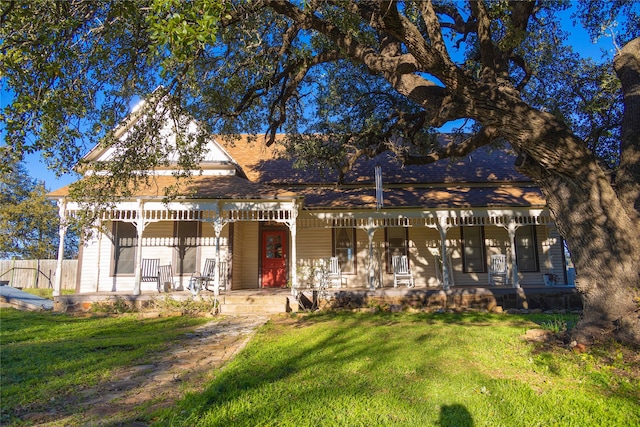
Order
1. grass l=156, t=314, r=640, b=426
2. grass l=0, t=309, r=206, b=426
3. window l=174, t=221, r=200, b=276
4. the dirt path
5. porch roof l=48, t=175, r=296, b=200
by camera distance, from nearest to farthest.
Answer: grass l=156, t=314, r=640, b=426 → the dirt path → grass l=0, t=309, r=206, b=426 → porch roof l=48, t=175, r=296, b=200 → window l=174, t=221, r=200, b=276

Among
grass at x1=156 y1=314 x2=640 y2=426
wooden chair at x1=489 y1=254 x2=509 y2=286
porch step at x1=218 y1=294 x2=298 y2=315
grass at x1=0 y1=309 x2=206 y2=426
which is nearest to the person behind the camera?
grass at x1=156 y1=314 x2=640 y2=426

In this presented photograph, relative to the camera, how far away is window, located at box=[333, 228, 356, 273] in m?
14.8

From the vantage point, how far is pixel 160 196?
11977mm

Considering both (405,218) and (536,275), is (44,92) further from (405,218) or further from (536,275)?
(536,275)

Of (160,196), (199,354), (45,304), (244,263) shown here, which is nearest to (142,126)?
(160,196)

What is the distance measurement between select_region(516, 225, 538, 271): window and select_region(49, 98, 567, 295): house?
0.04 meters

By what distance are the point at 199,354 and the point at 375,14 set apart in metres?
6.43

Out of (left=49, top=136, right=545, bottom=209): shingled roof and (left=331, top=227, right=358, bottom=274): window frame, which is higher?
(left=49, top=136, right=545, bottom=209): shingled roof

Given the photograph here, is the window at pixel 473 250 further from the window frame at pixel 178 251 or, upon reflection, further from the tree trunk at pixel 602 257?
the window frame at pixel 178 251

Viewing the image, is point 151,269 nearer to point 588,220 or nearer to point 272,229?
point 272,229

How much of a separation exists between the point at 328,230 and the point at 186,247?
5.18 metres

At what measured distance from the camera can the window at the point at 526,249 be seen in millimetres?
14984

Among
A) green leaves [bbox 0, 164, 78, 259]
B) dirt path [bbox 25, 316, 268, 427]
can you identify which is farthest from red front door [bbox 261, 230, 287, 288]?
green leaves [bbox 0, 164, 78, 259]

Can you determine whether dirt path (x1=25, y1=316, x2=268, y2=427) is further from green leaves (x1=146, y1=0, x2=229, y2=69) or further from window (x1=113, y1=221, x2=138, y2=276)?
window (x1=113, y1=221, x2=138, y2=276)
